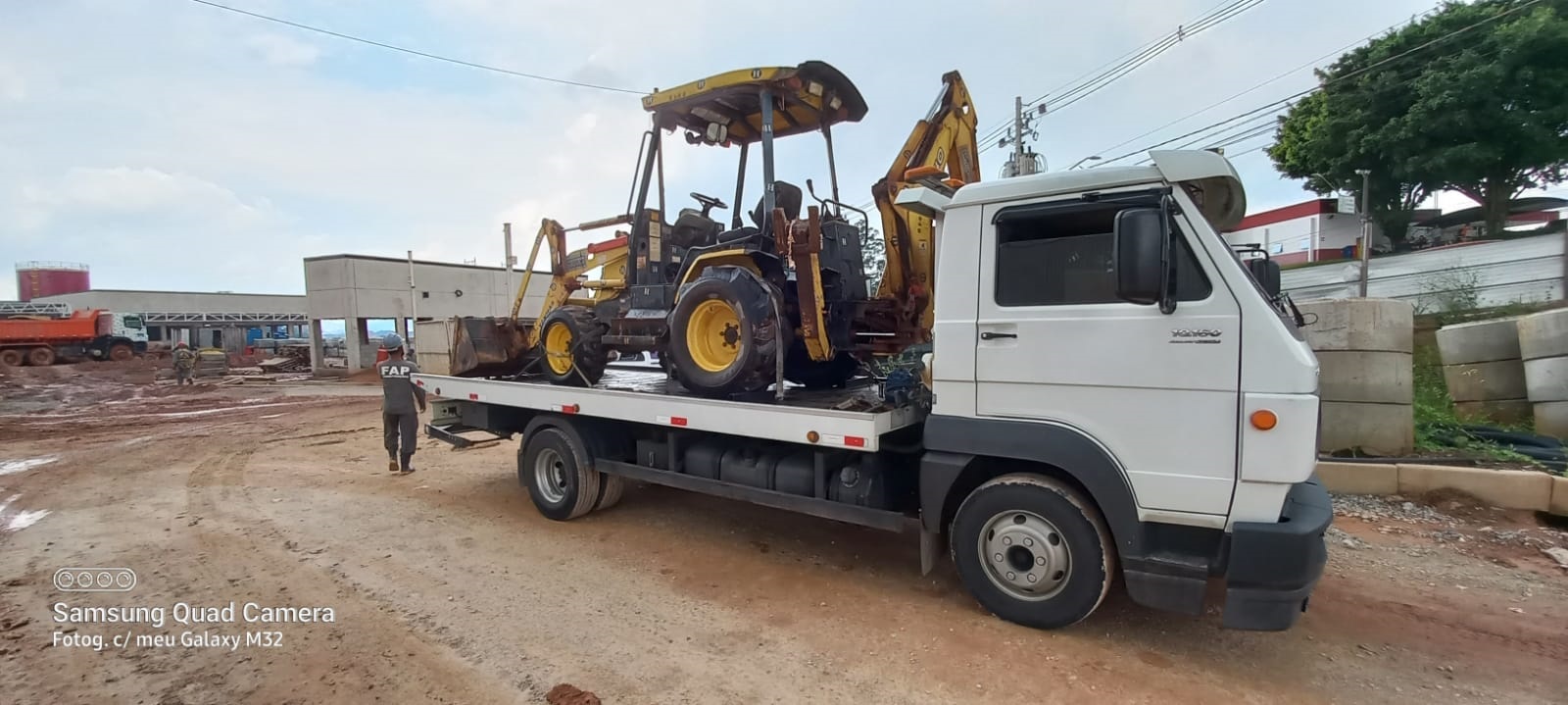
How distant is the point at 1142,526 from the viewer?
10.9 ft

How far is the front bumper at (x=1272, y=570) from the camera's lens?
3.02 m

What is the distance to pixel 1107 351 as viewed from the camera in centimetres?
337

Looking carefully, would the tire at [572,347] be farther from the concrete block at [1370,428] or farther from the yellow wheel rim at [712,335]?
the concrete block at [1370,428]

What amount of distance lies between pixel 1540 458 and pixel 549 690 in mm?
7952

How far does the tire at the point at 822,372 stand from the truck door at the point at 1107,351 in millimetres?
2333

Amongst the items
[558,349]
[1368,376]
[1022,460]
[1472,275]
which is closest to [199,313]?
[558,349]

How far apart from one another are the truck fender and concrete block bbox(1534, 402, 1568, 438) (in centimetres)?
678

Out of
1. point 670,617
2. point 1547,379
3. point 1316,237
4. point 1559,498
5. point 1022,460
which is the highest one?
point 1316,237

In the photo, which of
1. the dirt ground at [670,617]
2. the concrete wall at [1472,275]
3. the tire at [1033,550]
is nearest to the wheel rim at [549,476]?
the dirt ground at [670,617]

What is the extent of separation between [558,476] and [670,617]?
258 cm

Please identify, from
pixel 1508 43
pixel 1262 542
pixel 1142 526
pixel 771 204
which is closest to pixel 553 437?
pixel 771 204

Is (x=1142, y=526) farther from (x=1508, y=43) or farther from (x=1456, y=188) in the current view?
(x=1456, y=188)

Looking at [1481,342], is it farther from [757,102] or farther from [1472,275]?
[757,102]

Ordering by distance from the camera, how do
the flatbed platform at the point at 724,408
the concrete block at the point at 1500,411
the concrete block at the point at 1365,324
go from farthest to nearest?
1. the concrete block at the point at 1500,411
2. the concrete block at the point at 1365,324
3. the flatbed platform at the point at 724,408
